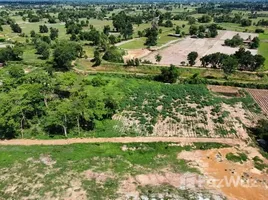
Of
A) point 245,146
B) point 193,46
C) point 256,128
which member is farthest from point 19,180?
point 193,46

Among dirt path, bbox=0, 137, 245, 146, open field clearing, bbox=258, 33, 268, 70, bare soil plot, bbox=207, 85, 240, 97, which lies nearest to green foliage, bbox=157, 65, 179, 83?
bare soil plot, bbox=207, 85, 240, 97

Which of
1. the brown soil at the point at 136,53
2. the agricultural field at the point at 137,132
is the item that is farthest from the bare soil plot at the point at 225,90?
the brown soil at the point at 136,53

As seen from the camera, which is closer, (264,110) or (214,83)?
(264,110)

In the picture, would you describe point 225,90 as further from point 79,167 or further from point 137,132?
point 79,167

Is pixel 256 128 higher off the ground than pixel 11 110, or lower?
lower

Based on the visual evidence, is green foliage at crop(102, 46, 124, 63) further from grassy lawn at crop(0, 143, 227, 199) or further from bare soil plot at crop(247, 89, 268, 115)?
grassy lawn at crop(0, 143, 227, 199)

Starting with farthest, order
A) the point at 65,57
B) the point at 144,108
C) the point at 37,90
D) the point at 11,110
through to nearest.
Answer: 1. the point at 65,57
2. the point at 144,108
3. the point at 37,90
4. the point at 11,110

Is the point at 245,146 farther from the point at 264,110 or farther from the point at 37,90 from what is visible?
the point at 37,90

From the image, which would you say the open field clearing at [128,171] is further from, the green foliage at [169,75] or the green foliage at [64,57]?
the green foliage at [64,57]
